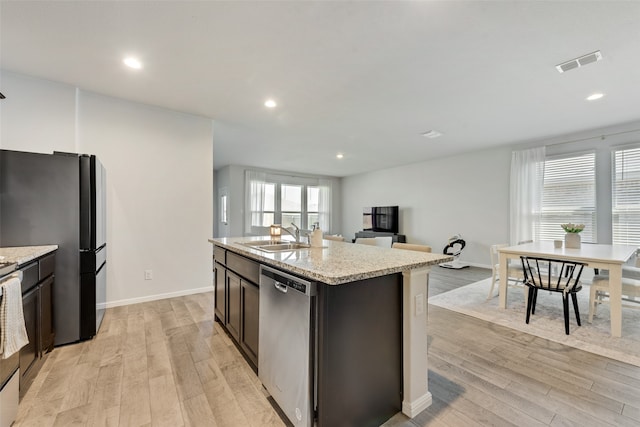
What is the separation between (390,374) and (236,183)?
7011mm

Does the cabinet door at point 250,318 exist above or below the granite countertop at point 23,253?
below

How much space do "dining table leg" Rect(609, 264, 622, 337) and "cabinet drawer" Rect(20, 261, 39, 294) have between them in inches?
187

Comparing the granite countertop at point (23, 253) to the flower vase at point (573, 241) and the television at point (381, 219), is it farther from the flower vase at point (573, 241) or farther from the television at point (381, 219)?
the television at point (381, 219)

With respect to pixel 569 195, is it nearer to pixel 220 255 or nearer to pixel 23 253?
pixel 220 255

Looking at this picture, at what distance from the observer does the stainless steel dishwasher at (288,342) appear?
1296 millimetres

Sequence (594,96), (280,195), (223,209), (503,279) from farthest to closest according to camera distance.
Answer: (280,195) < (223,209) < (503,279) < (594,96)

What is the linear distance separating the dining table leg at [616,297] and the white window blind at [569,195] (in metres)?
2.62

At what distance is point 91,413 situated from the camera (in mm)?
1535

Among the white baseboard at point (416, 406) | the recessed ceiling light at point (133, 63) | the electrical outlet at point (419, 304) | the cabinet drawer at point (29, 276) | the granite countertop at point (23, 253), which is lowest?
the white baseboard at point (416, 406)

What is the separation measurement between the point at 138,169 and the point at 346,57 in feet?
9.37

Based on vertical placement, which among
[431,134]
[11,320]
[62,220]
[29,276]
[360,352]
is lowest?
[360,352]

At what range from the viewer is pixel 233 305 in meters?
2.29

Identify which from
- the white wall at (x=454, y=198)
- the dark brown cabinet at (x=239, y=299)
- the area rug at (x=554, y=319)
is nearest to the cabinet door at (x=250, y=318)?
the dark brown cabinet at (x=239, y=299)

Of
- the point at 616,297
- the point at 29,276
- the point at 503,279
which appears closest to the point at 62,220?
the point at 29,276
